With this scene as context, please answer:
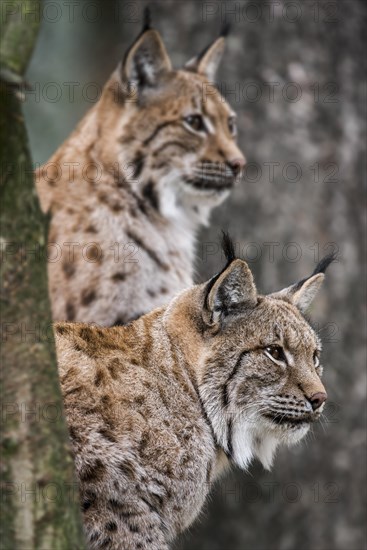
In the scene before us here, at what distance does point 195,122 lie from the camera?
9.45 m

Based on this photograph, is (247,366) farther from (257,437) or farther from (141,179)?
(141,179)

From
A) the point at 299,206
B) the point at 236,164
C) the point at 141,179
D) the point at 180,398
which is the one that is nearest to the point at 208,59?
the point at 236,164

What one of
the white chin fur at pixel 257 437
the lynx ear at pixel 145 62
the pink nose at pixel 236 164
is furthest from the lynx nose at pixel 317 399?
the lynx ear at pixel 145 62

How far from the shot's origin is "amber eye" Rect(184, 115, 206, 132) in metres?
9.44

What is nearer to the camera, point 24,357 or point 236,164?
point 24,357

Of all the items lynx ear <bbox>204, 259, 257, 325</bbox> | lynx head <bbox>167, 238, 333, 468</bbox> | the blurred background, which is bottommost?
the blurred background

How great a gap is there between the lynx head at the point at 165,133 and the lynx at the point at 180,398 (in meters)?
2.75

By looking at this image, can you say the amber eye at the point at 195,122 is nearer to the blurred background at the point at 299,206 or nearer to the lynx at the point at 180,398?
the blurred background at the point at 299,206

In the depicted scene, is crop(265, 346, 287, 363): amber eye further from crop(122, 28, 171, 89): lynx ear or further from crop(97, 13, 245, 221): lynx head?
crop(122, 28, 171, 89): lynx ear

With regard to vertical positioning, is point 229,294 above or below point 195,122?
above

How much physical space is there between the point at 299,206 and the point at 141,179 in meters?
2.40

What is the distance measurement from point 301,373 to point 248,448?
0.58 meters

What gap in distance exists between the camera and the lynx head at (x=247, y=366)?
20.5 feet

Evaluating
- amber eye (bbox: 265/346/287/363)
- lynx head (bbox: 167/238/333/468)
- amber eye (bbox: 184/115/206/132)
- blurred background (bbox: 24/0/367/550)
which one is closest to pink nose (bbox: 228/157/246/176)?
amber eye (bbox: 184/115/206/132)
